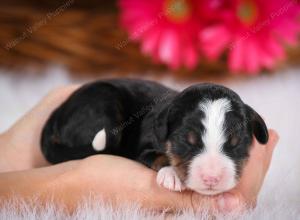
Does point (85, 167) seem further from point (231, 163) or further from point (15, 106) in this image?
point (15, 106)

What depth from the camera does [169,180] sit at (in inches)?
62.6

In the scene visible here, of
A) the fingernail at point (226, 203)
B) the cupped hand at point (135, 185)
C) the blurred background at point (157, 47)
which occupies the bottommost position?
the fingernail at point (226, 203)

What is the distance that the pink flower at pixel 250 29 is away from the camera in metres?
2.91

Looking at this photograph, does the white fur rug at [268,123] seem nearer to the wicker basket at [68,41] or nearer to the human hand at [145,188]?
the human hand at [145,188]

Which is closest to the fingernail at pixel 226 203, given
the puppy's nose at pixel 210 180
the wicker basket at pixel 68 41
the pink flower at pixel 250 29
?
the puppy's nose at pixel 210 180

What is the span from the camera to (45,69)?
321 cm

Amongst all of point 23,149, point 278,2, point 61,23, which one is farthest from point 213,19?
point 23,149

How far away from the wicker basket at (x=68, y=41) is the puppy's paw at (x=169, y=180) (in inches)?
67.1

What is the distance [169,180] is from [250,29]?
59.9 inches

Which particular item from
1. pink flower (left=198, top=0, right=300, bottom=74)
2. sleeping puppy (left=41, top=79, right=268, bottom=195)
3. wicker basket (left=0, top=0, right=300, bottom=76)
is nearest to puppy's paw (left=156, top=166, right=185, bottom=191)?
sleeping puppy (left=41, top=79, right=268, bottom=195)

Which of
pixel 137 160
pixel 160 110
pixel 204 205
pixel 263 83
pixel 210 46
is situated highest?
pixel 210 46

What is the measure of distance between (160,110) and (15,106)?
4.37 ft

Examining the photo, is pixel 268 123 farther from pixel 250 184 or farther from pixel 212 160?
pixel 212 160

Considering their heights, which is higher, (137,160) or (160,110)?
(160,110)
